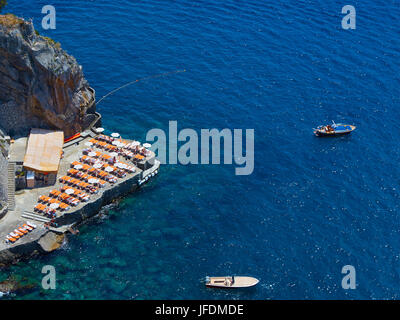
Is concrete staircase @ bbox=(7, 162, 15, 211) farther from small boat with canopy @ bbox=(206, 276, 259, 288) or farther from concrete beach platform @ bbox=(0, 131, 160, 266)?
small boat with canopy @ bbox=(206, 276, 259, 288)

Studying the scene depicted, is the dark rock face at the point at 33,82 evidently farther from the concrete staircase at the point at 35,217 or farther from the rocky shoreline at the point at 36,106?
the concrete staircase at the point at 35,217

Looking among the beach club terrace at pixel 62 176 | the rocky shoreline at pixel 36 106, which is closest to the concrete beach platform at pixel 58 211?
the beach club terrace at pixel 62 176

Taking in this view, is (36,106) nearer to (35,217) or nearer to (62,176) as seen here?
(62,176)

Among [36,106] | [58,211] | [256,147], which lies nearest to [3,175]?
[58,211]

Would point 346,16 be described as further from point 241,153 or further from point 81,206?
point 81,206

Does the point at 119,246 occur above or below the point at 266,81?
below
